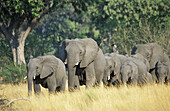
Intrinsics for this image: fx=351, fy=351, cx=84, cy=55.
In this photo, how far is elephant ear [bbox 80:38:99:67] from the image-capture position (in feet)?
41.2

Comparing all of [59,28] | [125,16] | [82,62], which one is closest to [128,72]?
[82,62]

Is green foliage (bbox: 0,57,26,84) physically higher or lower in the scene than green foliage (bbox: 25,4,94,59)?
lower

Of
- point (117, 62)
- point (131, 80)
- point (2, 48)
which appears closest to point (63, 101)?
point (131, 80)

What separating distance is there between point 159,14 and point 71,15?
1685cm

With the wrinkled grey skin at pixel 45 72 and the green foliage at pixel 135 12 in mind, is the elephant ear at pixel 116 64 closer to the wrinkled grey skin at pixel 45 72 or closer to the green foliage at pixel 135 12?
the wrinkled grey skin at pixel 45 72

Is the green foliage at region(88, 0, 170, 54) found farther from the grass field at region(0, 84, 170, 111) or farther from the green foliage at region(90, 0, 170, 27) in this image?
the grass field at region(0, 84, 170, 111)

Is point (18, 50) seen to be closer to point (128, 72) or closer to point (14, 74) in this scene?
point (14, 74)

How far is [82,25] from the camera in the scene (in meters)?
48.9

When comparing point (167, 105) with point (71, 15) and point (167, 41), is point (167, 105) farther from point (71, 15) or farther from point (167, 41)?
point (71, 15)

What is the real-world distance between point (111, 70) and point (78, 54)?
3729mm

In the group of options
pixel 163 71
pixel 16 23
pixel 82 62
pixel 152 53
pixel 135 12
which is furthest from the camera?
pixel 135 12

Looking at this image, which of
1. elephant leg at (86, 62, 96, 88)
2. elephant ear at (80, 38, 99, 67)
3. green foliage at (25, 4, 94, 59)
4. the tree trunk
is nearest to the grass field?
elephant leg at (86, 62, 96, 88)

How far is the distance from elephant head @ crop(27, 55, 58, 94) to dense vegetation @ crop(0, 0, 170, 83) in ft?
25.7

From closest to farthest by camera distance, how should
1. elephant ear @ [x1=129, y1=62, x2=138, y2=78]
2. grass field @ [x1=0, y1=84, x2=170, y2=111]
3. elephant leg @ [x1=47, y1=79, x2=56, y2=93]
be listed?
grass field @ [x1=0, y1=84, x2=170, y2=111] → elephant leg @ [x1=47, y1=79, x2=56, y2=93] → elephant ear @ [x1=129, y1=62, x2=138, y2=78]
